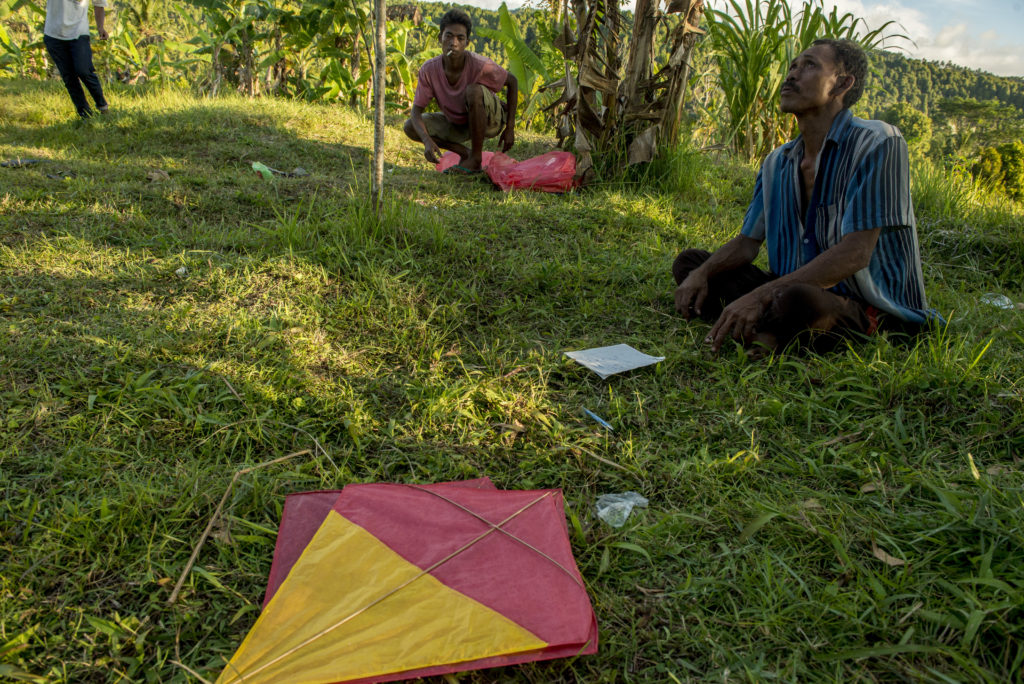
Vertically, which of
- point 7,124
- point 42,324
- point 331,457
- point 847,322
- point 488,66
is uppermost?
point 488,66

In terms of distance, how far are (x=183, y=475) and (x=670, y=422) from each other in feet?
4.59

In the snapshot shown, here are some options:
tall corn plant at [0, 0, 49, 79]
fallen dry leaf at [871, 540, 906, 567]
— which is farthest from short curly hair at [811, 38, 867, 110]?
tall corn plant at [0, 0, 49, 79]

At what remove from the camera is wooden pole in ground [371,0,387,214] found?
102 inches

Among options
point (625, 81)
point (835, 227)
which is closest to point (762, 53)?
point (625, 81)

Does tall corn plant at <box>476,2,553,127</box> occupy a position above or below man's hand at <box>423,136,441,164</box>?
above

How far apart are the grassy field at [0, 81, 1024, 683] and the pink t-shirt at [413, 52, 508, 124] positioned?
1682mm

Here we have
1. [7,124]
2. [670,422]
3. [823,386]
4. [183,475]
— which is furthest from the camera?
[7,124]

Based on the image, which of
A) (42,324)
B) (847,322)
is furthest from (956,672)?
(42,324)

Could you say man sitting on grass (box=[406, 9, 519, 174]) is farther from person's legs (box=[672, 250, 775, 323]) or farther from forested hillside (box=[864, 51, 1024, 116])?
forested hillside (box=[864, 51, 1024, 116])

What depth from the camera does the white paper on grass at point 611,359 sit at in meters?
2.19

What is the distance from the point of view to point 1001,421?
1.78m

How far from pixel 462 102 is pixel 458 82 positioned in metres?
0.14

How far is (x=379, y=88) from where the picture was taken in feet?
8.83

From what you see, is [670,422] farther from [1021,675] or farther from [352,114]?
[352,114]
